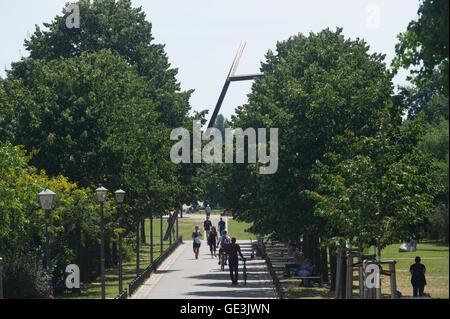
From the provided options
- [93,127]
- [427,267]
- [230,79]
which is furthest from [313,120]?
[230,79]

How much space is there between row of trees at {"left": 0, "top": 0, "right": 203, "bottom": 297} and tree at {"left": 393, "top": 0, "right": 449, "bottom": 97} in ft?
50.2

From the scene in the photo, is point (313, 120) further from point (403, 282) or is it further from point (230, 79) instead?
point (230, 79)

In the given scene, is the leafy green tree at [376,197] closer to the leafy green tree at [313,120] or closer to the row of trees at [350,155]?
the row of trees at [350,155]

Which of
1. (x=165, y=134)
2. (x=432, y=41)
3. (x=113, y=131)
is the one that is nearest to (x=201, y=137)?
(x=165, y=134)

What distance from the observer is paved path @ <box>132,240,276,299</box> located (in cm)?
3002

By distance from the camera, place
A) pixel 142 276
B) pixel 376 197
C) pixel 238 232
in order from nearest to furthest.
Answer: pixel 376 197, pixel 142 276, pixel 238 232

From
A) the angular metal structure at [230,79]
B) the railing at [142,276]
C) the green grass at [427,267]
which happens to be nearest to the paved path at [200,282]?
the railing at [142,276]

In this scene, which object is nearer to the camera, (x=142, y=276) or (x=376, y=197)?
(x=376, y=197)

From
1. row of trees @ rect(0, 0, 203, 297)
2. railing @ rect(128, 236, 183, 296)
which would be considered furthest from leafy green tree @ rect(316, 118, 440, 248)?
row of trees @ rect(0, 0, 203, 297)

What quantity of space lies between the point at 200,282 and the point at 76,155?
789cm

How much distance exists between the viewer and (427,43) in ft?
53.2

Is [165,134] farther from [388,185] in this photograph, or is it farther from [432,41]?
[432,41]

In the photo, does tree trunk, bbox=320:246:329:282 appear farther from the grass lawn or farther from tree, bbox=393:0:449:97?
tree, bbox=393:0:449:97

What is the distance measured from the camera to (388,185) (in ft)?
77.0
